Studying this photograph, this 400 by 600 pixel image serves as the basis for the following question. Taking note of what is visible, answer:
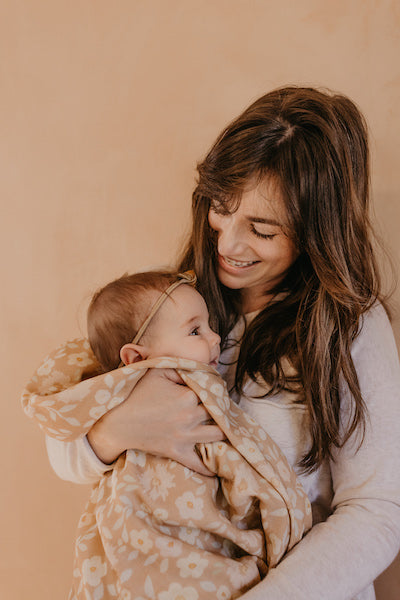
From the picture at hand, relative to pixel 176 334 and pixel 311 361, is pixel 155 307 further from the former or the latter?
pixel 311 361

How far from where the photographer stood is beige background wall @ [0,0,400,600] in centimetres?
148

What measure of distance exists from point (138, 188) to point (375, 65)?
0.73 meters

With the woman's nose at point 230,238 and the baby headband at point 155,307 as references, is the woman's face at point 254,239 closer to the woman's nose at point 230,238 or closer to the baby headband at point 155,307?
the woman's nose at point 230,238

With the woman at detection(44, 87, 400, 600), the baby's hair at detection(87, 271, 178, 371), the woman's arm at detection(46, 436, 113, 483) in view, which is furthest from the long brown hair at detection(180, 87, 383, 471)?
the woman's arm at detection(46, 436, 113, 483)

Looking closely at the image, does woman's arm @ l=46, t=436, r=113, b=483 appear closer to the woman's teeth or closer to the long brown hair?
the long brown hair

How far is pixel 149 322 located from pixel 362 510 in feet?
1.89

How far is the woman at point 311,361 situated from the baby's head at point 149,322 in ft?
0.24

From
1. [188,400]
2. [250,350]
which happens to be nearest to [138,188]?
[250,350]

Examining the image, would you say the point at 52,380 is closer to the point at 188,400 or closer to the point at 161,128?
the point at 188,400


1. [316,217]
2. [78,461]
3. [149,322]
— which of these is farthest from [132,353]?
[316,217]

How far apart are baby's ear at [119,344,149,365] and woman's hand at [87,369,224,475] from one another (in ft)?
0.14

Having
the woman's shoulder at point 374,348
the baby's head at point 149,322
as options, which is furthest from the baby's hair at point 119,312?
the woman's shoulder at point 374,348

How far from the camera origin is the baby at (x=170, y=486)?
1.09m

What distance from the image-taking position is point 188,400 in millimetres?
1193
